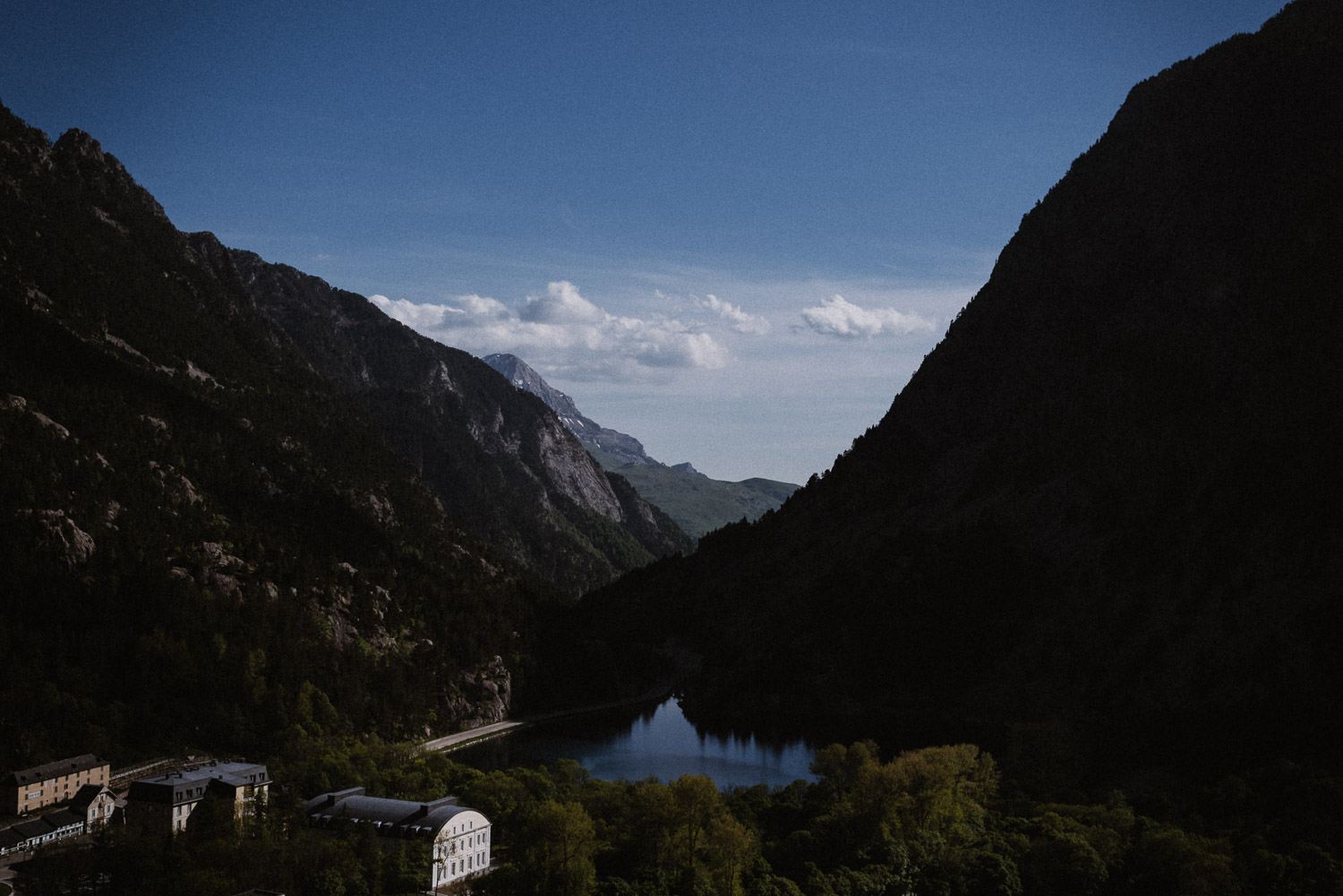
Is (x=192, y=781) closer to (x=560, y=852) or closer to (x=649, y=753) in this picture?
(x=560, y=852)

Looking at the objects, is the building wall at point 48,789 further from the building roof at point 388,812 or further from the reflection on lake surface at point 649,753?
the reflection on lake surface at point 649,753

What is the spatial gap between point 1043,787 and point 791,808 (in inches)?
1313

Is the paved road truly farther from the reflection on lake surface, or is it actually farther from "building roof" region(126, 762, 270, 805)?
"building roof" region(126, 762, 270, 805)

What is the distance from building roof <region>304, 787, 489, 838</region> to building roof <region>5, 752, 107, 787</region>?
26606mm

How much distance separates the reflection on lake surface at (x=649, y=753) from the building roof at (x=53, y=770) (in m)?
51.6

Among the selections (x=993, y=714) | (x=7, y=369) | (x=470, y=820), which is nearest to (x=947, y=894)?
(x=470, y=820)

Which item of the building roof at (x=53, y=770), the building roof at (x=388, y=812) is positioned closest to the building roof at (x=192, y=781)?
the building roof at (x=388, y=812)

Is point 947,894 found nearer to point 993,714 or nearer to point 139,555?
point 993,714

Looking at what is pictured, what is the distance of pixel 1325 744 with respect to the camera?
13562cm

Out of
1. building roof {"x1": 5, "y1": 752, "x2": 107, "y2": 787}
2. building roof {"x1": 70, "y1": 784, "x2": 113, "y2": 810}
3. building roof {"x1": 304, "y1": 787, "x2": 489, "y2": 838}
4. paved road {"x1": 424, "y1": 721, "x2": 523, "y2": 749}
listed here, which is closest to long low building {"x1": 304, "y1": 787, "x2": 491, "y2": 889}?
building roof {"x1": 304, "y1": 787, "x2": 489, "y2": 838}

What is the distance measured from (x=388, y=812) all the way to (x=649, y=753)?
7551 cm

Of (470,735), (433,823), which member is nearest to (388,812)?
(433,823)

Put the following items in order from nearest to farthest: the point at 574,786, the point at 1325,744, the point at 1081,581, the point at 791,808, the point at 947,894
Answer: the point at 947,894 < the point at 791,808 < the point at 574,786 < the point at 1325,744 < the point at 1081,581

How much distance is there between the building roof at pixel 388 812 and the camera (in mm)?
98250
